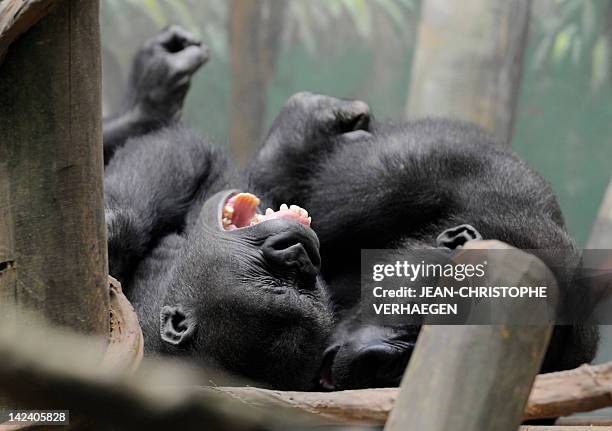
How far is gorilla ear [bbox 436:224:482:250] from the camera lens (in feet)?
8.64

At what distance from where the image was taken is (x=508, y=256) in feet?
4.48

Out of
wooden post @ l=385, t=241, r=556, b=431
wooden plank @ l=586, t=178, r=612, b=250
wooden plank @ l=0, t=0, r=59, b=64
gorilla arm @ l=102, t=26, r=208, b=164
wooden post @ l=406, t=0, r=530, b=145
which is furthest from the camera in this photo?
wooden post @ l=406, t=0, r=530, b=145

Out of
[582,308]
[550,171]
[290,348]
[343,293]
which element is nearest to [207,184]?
[343,293]

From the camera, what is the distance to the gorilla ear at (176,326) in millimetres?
2422

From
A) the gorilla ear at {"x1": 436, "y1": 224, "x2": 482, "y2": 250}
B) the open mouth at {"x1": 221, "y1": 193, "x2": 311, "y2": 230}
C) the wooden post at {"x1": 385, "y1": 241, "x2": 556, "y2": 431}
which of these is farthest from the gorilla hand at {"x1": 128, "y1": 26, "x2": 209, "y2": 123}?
the wooden post at {"x1": 385, "y1": 241, "x2": 556, "y2": 431}

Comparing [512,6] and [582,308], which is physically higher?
[512,6]

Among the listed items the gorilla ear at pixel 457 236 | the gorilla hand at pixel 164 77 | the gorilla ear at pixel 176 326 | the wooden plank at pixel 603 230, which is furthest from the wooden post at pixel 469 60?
the gorilla ear at pixel 176 326

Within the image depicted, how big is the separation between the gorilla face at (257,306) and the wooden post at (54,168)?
751 millimetres

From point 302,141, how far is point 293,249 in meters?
0.94

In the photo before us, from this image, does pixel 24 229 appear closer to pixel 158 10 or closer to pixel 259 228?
pixel 259 228

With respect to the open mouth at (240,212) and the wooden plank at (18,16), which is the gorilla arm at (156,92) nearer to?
the open mouth at (240,212)

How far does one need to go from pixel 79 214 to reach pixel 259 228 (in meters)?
0.90

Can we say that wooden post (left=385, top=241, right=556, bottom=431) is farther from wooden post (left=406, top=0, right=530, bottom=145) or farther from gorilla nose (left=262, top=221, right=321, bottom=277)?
wooden post (left=406, top=0, right=530, bottom=145)

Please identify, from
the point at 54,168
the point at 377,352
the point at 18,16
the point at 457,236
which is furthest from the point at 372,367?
the point at 18,16
